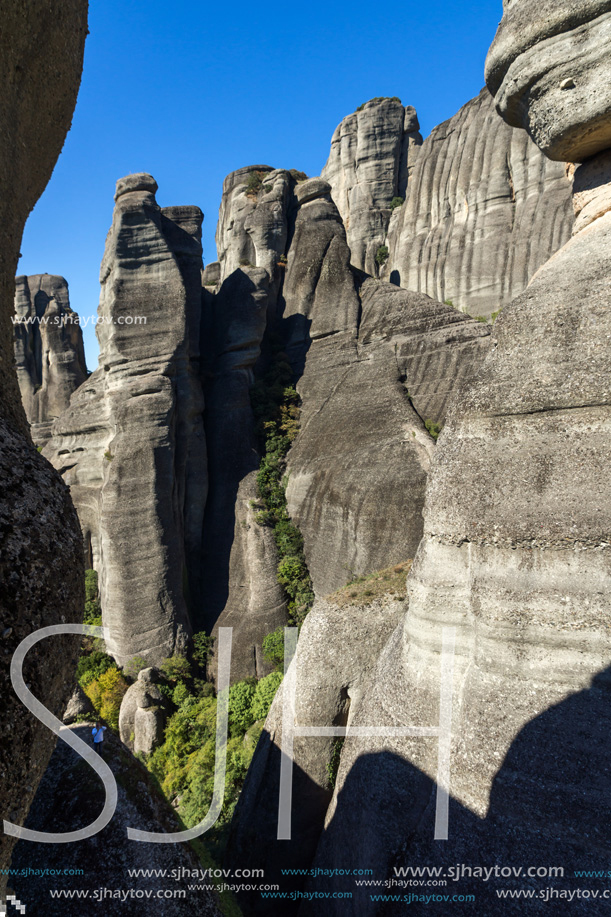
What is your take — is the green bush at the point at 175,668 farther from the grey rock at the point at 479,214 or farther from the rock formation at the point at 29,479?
the grey rock at the point at 479,214

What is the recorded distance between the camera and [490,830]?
5051 millimetres

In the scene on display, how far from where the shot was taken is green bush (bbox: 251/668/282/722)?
596 inches

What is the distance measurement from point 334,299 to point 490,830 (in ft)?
64.8

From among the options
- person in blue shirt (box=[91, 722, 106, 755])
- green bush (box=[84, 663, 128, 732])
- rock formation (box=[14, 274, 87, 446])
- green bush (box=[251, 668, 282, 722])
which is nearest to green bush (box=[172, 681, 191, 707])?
green bush (box=[84, 663, 128, 732])

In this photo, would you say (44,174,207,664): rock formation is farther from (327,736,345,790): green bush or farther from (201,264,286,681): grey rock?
(327,736,345,790): green bush

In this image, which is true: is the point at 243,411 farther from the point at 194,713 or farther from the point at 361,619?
the point at 361,619

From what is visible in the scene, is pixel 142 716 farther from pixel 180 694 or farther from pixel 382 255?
pixel 382 255

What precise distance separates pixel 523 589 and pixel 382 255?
29059 mm

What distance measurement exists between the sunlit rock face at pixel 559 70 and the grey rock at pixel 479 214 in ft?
47.4

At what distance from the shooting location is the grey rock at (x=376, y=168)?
104 ft

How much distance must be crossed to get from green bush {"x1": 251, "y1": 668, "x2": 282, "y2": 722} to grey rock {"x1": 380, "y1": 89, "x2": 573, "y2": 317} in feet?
55.6

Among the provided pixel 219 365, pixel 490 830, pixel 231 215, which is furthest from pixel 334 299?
pixel 490 830

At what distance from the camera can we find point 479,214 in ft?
72.9

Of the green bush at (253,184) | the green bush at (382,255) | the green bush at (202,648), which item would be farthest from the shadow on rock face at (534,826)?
the green bush at (382,255)
